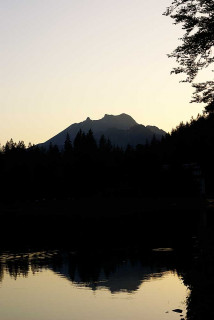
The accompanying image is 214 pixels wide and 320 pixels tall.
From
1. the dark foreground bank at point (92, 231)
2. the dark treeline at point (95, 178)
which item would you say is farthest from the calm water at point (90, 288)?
the dark treeline at point (95, 178)

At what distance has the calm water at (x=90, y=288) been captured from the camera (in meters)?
31.0

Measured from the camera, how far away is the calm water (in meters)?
31.0

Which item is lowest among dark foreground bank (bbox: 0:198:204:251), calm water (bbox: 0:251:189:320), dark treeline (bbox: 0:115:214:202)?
calm water (bbox: 0:251:189:320)

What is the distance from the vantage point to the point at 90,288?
38406mm

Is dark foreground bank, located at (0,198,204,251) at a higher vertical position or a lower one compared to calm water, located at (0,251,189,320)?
higher

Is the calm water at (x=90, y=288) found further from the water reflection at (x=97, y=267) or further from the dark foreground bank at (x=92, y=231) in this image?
the dark foreground bank at (x=92, y=231)

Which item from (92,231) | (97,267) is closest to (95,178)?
(92,231)

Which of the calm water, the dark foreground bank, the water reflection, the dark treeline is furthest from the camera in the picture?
the dark treeline

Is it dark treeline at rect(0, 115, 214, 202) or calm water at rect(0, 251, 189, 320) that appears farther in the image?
dark treeline at rect(0, 115, 214, 202)

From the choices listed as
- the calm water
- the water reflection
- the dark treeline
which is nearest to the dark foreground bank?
the water reflection

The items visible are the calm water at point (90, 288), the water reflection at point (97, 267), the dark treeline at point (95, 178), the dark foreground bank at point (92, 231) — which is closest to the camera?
the calm water at point (90, 288)

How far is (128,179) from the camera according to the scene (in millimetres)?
165750

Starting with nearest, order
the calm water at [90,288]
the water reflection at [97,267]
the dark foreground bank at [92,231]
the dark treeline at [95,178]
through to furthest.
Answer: the calm water at [90,288]
the water reflection at [97,267]
the dark foreground bank at [92,231]
the dark treeline at [95,178]

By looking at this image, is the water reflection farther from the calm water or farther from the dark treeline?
the dark treeline
